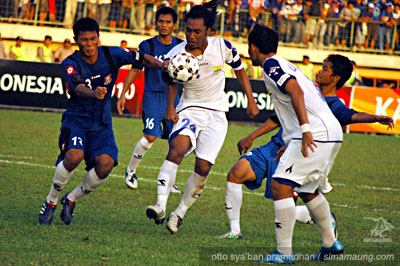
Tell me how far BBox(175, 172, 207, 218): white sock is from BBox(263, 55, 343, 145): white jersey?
5.09ft

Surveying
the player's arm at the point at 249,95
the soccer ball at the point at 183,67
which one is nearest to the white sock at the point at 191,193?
the player's arm at the point at 249,95

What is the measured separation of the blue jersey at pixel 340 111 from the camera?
19.9 feet

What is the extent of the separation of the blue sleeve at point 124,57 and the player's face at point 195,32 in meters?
0.57

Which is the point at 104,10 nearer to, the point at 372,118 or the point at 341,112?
the point at 341,112

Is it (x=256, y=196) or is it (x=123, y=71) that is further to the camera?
(x=123, y=71)

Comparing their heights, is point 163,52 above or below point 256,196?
above

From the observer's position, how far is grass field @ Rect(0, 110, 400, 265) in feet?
18.2

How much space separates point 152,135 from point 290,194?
15.6 ft

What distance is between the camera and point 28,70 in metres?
19.1

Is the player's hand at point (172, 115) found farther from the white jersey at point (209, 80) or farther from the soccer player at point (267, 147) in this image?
the soccer player at point (267, 147)

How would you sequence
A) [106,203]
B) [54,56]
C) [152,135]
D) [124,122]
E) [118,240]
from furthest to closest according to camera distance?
[54,56]
[124,122]
[152,135]
[106,203]
[118,240]

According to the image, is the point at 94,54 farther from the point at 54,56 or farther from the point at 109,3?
the point at 109,3

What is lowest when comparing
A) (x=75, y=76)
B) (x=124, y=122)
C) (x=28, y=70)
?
(x=124, y=122)

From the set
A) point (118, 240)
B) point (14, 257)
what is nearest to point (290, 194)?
point (118, 240)
